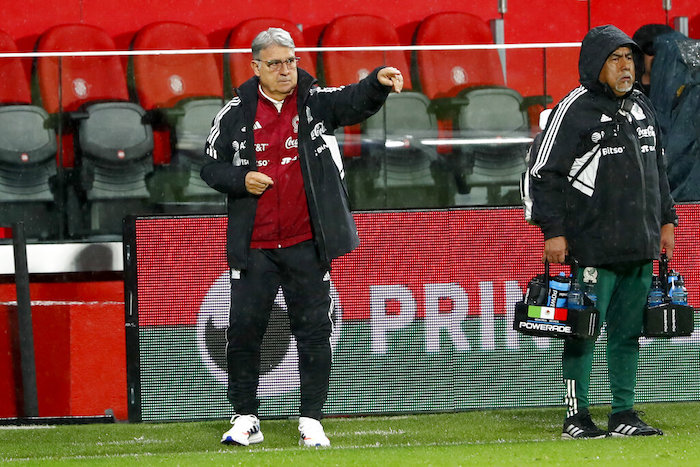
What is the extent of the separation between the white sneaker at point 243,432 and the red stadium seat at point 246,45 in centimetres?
260

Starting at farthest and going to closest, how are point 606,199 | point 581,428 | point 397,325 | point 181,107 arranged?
point 181,107
point 397,325
point 581,428
point 606,199

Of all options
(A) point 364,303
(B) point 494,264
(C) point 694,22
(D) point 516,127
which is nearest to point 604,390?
(B) point 494,264

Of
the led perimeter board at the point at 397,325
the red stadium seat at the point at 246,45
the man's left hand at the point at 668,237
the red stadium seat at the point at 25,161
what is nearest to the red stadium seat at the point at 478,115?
the red stadium seat at the point at 246,45

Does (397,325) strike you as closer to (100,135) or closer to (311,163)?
(311,163)

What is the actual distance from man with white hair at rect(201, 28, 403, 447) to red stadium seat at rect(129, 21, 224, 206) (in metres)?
2.02

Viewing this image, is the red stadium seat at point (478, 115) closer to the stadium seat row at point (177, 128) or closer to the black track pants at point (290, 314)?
the stadium seat row at point (177, 128)

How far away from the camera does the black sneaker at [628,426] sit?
4.25 metres

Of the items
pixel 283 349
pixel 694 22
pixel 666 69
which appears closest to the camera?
pixel 283 349

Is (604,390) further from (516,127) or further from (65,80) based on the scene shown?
(65,80)

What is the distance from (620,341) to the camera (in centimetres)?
435

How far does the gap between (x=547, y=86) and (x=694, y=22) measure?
2214mm

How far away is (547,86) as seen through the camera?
21.7 ft

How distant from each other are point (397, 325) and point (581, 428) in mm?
1168

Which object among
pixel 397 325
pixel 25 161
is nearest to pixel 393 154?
pixel 397 325
